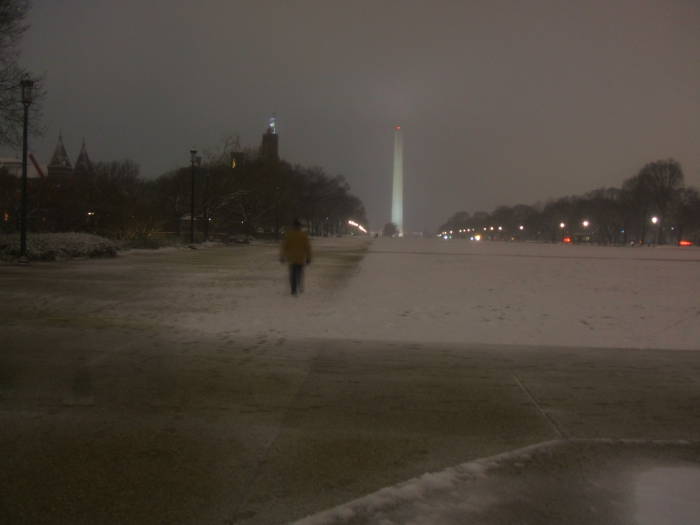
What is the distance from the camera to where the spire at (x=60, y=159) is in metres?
153

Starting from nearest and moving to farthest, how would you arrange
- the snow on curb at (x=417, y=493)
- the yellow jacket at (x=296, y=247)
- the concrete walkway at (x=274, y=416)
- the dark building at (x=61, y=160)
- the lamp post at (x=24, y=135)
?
the snow on curb at (x=417, y=493)
the concrete walkway at (x=274, y=416)
the yellow jacket at (x=296, y=247)
the lamp post at (x=24, y=135)
the dark building at (x=61, y=160)

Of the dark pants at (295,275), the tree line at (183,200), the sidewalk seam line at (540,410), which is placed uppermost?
the tree line at (183,200)

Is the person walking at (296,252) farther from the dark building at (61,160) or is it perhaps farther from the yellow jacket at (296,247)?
the dark building at (61,160)

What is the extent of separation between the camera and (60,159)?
15488 cm

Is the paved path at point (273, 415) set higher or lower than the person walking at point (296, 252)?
lower

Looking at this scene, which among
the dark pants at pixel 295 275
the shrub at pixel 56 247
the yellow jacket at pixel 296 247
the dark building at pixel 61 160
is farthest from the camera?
the dark building at pixel 61 160

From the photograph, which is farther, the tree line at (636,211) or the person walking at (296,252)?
the tree line at (636,211)

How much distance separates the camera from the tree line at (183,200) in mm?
40375

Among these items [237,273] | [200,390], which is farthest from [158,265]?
[200,390]

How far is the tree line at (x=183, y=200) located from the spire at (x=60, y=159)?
41.0 m

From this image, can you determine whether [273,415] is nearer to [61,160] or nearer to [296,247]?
[296,247]

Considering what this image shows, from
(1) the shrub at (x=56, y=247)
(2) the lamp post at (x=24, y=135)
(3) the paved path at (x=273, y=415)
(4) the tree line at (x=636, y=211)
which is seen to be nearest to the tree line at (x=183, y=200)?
(1) the shrub at (x=56, y=247)

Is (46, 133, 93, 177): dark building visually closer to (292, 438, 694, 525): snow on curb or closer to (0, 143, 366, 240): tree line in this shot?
(0, 143, 366, 240): tree line

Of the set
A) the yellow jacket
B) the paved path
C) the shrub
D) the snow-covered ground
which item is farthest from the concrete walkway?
the shrub
